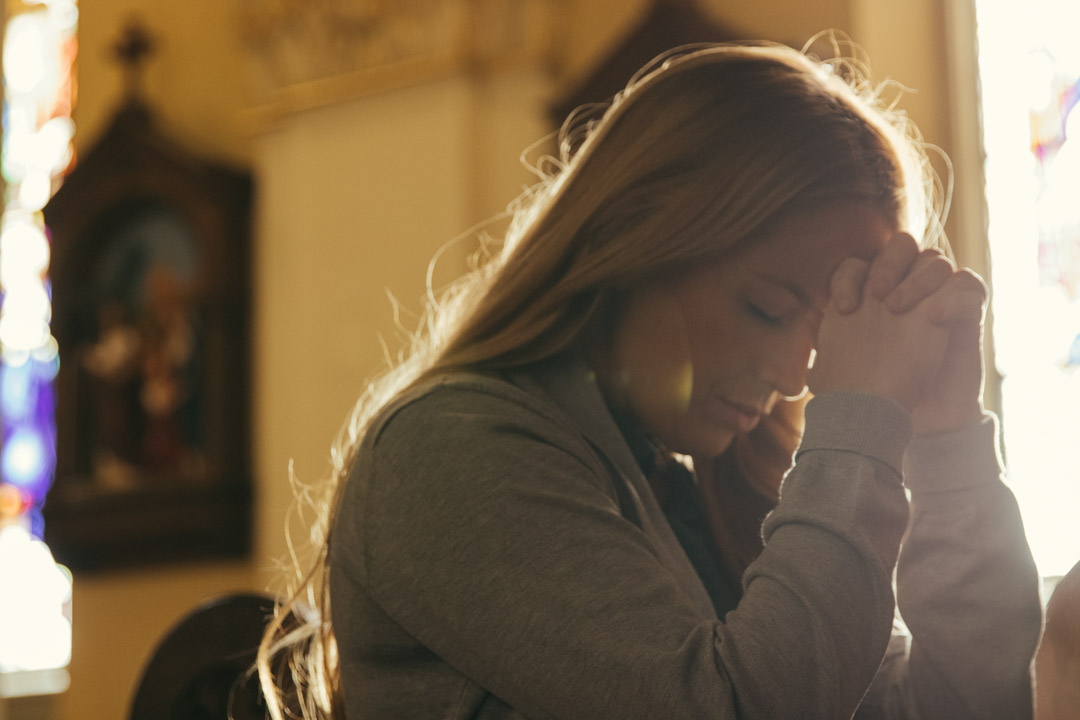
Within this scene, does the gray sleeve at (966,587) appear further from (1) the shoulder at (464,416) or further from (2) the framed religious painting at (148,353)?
(2) the framed religious painting at (148,353)

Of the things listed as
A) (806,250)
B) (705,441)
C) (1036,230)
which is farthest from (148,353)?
(806,250)

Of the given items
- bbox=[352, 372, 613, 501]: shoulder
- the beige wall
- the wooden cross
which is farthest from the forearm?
the wooden cross

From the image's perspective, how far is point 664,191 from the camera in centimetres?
138

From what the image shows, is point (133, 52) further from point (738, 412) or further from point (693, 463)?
point (738, 412)

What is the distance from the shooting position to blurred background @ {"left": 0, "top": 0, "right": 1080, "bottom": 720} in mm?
3666

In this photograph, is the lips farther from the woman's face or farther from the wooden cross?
the wooden cross

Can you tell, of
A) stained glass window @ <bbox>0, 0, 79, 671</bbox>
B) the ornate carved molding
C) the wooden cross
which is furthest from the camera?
stained glass window @ <bbox>0, 0, 79, 671</bbox>

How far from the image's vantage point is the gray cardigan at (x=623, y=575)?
1.03 m

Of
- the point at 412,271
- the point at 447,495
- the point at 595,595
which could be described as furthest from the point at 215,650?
the point at 412,271

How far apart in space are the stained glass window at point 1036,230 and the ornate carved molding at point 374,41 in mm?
1632

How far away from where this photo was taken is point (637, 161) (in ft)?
4.57

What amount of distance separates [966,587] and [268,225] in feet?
13.9

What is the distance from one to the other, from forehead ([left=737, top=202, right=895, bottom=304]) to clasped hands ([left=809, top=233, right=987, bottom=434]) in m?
0.03

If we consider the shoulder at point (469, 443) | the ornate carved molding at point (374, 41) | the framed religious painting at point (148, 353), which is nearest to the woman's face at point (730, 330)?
the shoulder at point (469, 443)
